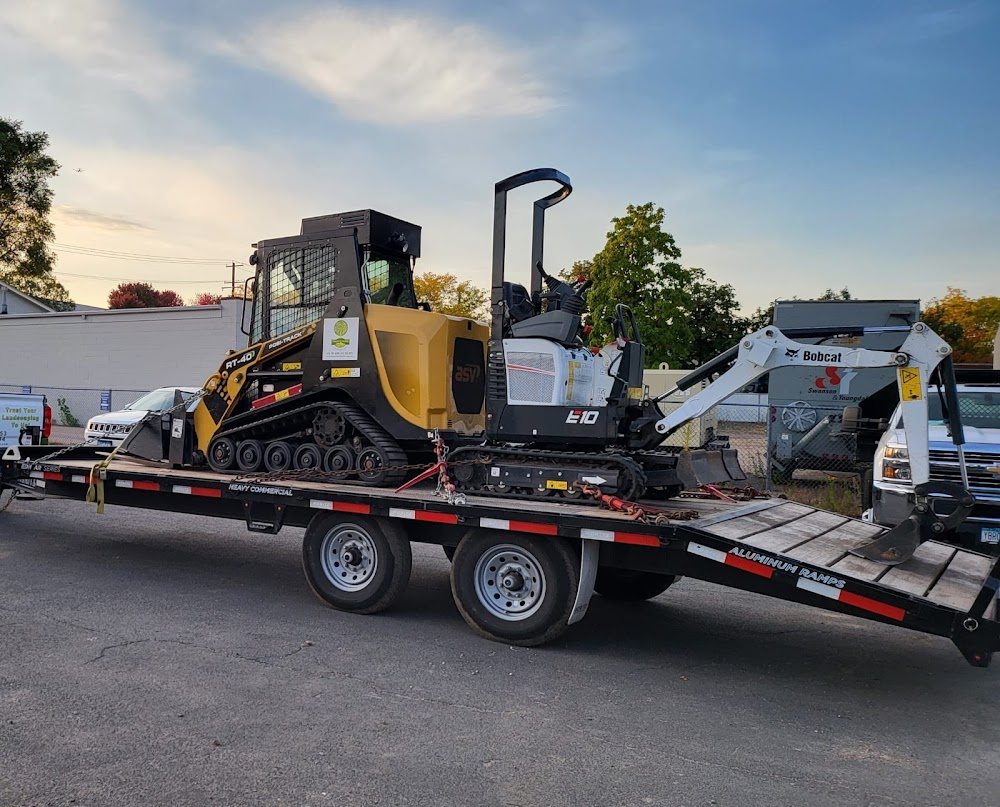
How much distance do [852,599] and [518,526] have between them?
2.19 metres

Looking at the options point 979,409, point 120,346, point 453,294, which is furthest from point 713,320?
point 979,409

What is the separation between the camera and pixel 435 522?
258 inches

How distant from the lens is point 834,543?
6.23 metres

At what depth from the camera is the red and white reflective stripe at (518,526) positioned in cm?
593

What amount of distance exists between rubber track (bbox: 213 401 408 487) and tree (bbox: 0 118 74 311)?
3614 cm

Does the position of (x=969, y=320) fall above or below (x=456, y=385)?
above

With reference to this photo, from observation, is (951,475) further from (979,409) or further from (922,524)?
(922,524)

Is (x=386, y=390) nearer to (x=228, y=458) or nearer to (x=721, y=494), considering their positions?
(x=228, y=458)

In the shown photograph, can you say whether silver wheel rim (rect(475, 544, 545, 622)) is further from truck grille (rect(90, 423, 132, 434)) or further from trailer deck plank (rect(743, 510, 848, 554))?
truck grille (rect(90, 423, 132, 434))

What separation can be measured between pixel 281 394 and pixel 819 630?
5.19 metres

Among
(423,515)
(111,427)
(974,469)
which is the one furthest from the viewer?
(111,427)

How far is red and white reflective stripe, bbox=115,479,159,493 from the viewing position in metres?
8.09

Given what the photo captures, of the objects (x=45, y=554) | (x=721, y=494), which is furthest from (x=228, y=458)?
(x=721, y=494)

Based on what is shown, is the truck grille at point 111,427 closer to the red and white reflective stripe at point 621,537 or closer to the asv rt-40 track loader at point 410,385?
the asv rt-40 track loader at point 410,385
